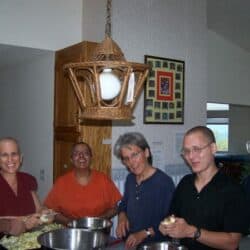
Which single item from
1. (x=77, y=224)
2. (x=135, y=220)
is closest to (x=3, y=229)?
(x=77, y=224)

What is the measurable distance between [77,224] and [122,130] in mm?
1429

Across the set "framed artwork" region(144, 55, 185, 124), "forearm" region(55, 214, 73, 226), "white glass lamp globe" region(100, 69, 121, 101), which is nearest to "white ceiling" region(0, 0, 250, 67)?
"framed artwork" region(144, 55, 185, 124)

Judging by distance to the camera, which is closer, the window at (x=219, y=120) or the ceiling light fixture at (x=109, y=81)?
the ceiling light fixture at (x=109, y=81)

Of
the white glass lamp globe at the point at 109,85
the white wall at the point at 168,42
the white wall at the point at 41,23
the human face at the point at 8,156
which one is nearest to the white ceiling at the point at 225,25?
the white wall at the point at 41,23

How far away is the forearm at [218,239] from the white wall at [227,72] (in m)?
3.16

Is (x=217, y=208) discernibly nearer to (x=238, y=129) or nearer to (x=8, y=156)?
(x=8, y=156)

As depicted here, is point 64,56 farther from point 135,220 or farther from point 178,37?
point 135,220

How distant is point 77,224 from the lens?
1925 millimetres

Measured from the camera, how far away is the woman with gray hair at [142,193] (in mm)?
2082

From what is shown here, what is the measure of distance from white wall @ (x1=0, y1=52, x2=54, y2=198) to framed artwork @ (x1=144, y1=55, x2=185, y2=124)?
0.87 meters

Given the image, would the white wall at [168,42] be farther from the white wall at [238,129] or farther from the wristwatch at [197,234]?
the white wall at [238,129]

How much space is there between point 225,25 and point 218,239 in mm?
3297

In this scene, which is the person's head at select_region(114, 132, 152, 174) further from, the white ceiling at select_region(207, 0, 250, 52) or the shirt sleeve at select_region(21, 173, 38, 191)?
the white ceiling at select_region(207, 0, 250, 52)

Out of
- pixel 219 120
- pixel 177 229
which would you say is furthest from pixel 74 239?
pixel 219 120
